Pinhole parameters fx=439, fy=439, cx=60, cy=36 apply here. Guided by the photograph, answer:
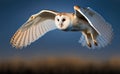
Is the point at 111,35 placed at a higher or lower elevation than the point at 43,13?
lower

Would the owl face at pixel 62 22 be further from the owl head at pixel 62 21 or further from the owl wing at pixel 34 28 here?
the owl wing at pixel 34 28

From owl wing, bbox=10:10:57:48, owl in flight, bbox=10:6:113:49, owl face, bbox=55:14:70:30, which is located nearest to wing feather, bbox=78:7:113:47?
owl in flight, bbox=10:6:113:49

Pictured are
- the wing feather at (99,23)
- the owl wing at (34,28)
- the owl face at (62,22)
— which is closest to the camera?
the wing feather at (99,23)

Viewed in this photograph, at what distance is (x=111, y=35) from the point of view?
132 inches

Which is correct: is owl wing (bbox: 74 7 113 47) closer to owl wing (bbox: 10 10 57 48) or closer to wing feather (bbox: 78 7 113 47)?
wing feather (bbox: 78 7 113 47)

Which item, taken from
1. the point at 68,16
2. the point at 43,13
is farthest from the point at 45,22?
the point at 68,16

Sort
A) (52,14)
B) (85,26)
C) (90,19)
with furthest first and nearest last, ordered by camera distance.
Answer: (52,14)
(85,26)
(90,19)

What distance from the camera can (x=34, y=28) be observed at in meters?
Answer: 4.03

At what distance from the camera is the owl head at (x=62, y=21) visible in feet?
11.2

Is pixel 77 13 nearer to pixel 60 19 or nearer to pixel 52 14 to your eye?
pixel 60 19

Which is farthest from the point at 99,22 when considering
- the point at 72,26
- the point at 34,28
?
the point at 34,28

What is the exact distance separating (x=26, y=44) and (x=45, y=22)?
0.93 feet

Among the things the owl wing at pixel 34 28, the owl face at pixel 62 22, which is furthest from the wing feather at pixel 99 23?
the owl wing at pixel 34 28

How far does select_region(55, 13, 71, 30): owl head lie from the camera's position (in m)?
3.42
